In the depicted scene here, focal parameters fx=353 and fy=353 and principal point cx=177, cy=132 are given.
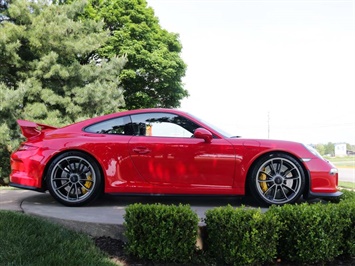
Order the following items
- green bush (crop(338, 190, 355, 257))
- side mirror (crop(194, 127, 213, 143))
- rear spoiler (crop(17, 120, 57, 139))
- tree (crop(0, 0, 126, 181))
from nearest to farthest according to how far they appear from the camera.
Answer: green bush (crop(338, 190, 355, 257)) → side mirror (crop(194, 127, 213, 143)) → rear spoiler (crop(17, 120, 57, 139)) → tree (crop(0, 0, 126, 181))

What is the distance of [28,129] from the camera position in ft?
15.6

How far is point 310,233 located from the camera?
345 cm

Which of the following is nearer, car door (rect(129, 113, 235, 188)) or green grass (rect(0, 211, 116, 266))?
green grass (rect(0, 211, 116, 266))

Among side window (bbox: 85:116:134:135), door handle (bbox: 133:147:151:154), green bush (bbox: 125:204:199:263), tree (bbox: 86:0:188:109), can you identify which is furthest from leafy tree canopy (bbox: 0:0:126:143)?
green bush (bbox: 125:204:199:263)

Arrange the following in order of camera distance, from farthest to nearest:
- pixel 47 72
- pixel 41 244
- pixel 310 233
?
pixel 47 72 → pixel 310 233 → pixel 41 244

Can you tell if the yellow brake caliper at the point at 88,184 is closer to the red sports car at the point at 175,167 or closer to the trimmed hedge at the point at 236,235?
the red sports car at the point at 175,167

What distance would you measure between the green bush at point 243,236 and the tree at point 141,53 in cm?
1891

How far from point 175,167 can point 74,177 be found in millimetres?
1260

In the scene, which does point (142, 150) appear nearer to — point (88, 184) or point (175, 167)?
point (175, 167)

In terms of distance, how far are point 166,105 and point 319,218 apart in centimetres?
2099

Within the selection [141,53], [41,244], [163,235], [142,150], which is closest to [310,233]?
[163,235]

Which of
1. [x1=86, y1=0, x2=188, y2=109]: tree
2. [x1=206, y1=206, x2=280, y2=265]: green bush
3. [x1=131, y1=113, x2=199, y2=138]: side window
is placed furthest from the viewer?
[x1=86, y1=0, x2=188, y2=109]: tree

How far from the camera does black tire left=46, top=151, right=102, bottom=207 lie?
436 cm

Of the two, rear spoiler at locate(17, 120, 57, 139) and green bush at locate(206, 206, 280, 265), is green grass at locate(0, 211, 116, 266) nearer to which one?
green bush at locate(206, 206, 280, 265)
